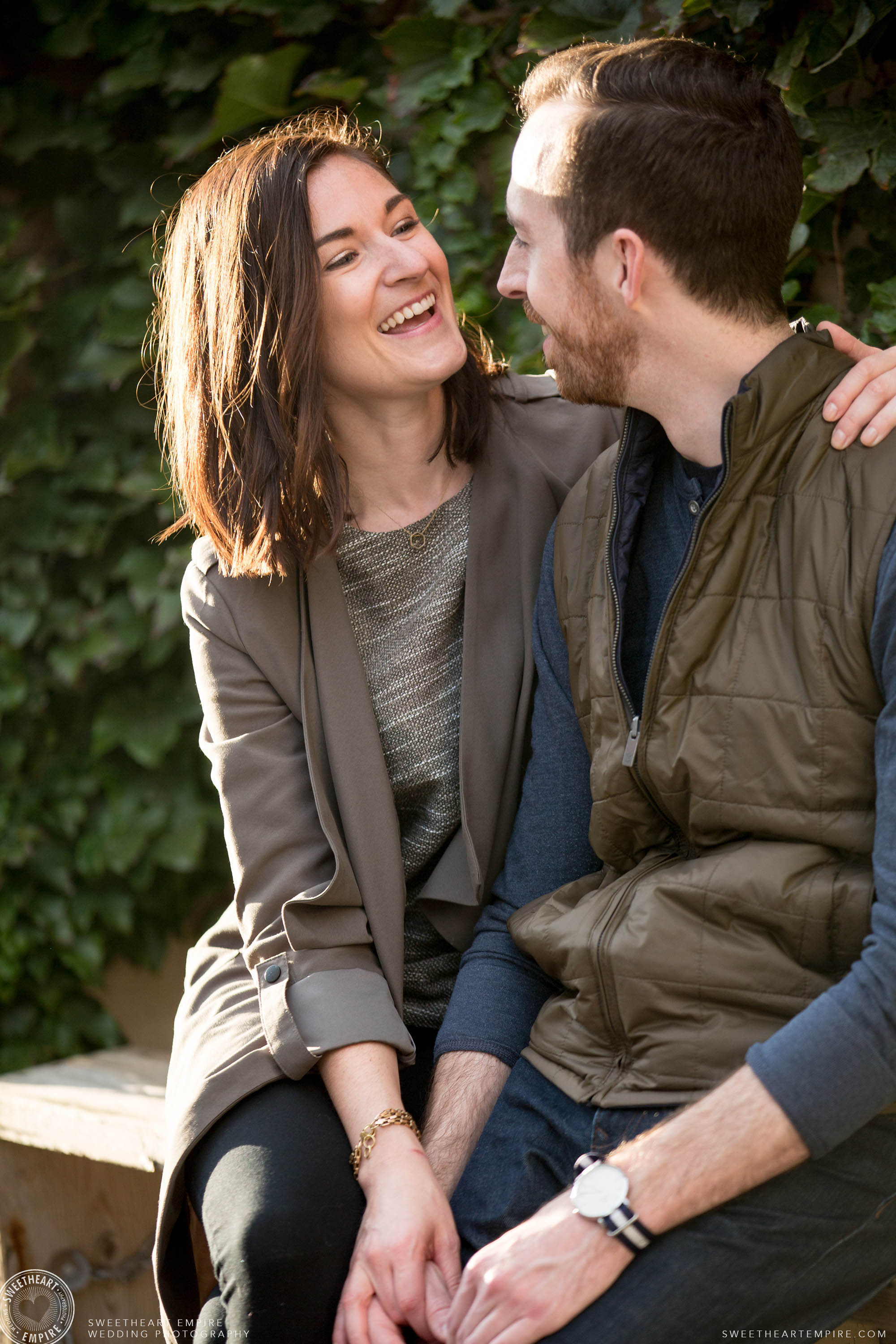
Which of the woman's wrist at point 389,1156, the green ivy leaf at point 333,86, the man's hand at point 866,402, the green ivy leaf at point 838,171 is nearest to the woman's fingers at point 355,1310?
the woman's wrist at point 389,1156

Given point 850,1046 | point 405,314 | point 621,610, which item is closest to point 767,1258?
point 850,1046

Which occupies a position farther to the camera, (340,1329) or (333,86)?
(333,86)

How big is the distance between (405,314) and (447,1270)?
49.8 inches

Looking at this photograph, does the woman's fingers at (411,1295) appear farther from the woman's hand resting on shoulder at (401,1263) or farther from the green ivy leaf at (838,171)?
the green ivy leaf at (838,171)

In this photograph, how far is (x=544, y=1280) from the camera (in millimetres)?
1228

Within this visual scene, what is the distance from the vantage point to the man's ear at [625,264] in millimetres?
1474

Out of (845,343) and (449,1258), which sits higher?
(845,343)

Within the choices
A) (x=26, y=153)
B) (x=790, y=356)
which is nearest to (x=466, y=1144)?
(x=790, y=356)

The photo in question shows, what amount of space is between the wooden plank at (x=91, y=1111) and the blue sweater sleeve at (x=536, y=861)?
71cm

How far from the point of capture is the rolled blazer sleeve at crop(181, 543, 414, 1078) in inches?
63.5

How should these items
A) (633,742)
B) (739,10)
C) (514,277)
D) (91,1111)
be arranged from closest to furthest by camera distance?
(633,742) < (514,277) < (739,10) < (91,1111)

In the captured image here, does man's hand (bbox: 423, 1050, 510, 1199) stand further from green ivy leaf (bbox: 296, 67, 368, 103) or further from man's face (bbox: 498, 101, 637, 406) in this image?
green ivy leaf (bbox: 296, 67, 368, 103)

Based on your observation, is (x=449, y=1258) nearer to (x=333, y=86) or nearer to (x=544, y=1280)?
(x=544, y=1280)

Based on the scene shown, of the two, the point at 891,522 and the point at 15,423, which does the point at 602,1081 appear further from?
the point at 15,423
